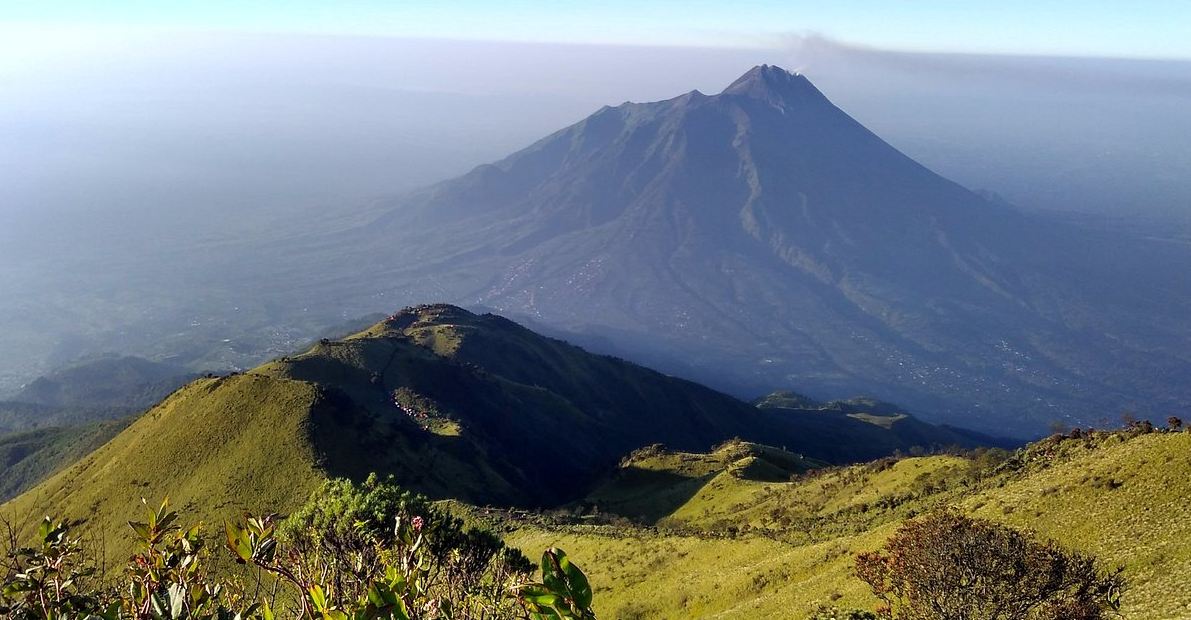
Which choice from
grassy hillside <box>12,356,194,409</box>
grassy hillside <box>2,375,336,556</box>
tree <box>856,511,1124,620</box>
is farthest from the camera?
grassy hillside <box>12,356,194,409</box>

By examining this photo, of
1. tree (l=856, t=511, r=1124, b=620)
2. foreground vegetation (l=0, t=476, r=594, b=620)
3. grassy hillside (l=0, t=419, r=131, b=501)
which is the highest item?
foreground vegetation (l=0, t=476, r=594, b=620)

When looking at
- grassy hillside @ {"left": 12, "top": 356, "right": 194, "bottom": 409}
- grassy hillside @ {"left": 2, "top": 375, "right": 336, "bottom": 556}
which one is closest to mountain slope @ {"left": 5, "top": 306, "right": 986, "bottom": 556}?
grassy hillside @ {"left": 2, "top": 375, "right": 336, "bottom": 556}

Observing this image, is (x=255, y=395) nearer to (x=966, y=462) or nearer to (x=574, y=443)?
(x=574, y=443)

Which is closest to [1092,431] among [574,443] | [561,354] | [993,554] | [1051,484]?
[1051,484]

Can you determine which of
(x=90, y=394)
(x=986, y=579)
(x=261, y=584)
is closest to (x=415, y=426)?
(x=986, y=579)

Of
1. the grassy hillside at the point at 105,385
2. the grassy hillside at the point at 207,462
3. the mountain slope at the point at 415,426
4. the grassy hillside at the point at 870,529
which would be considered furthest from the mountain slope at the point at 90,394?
the grassy hillside at the point at 870,529

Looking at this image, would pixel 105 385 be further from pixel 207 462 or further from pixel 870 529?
pixel 870 529

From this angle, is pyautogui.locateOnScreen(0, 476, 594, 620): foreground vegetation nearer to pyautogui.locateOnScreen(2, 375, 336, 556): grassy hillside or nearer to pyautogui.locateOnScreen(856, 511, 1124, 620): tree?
pyautogui.locateOnScreen(856, 511, 1124, 620): tree
